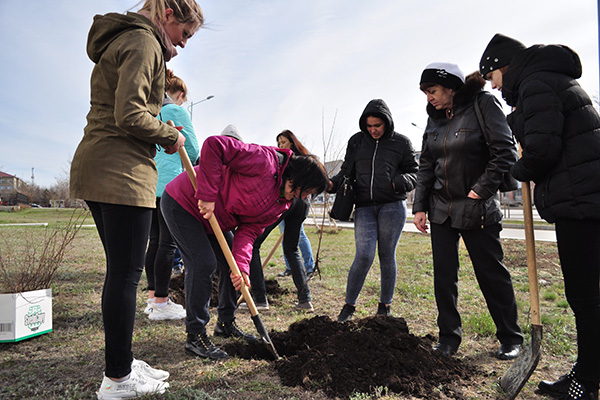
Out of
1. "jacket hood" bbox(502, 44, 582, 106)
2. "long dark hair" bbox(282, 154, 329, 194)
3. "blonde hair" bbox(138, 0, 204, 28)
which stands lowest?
"long dark hair" bbox(282, 154, 329, 194)

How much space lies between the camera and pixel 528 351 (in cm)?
228

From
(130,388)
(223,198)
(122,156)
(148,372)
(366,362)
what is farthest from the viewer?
(223,198)

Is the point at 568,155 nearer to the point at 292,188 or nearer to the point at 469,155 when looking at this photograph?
the point at 469,155

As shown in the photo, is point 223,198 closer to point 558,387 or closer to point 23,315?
point 23,315

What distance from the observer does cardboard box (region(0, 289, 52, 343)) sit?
9.63 feet

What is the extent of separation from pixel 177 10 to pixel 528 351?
280 cm

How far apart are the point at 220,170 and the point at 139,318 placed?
2.03 meters

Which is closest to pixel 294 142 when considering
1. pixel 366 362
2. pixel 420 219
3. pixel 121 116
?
pixel 420 219

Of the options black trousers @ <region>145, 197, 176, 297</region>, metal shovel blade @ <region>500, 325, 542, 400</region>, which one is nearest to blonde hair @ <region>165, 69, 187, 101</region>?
black trousers @ <region>145, 197, 176, 297</region>

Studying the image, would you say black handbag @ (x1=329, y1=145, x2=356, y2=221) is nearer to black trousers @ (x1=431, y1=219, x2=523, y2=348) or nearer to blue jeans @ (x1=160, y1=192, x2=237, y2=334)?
black trousers @ (x1=431, y1=219, x2=523, y2=348)

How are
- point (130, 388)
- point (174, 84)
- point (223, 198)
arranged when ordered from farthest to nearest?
point (174, 84) < point (223, 198) < point (130, 388)

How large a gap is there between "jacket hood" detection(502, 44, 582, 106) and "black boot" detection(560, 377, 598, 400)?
162cm

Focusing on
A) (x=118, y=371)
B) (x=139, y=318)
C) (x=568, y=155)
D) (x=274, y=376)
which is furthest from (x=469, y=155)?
(x=139, y=318)

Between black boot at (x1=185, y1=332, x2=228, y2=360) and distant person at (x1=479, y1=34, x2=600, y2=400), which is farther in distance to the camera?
black boot at (x1=185, y1=332, x2=228, y2=360)
